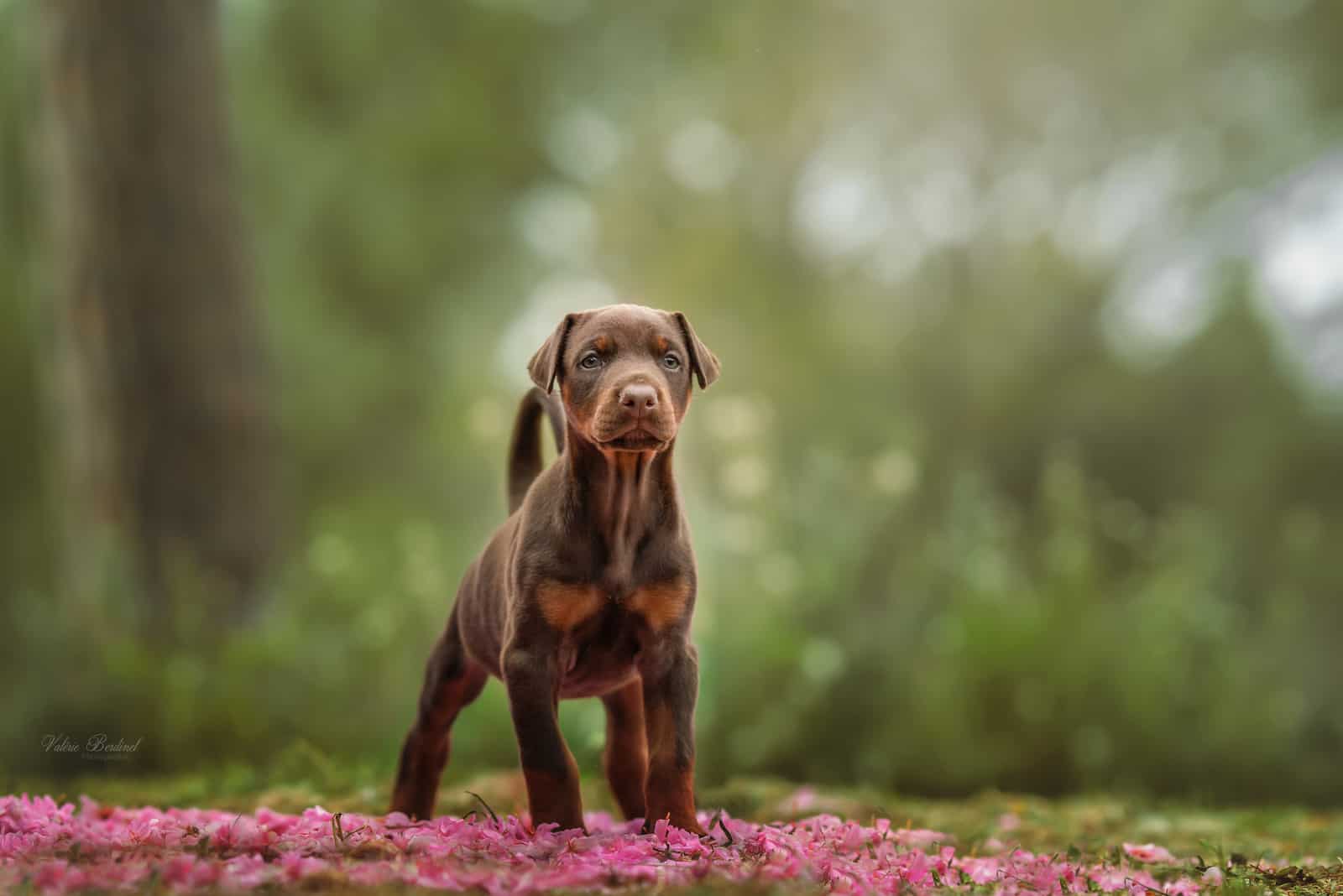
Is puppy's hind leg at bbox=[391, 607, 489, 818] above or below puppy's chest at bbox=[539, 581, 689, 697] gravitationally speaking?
below

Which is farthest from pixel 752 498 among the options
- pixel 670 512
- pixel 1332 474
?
pixel 1332 474

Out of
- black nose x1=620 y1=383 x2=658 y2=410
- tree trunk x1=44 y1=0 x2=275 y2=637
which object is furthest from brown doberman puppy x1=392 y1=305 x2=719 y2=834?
tree trunk x1=44 y1=0 x2=275 y2=637

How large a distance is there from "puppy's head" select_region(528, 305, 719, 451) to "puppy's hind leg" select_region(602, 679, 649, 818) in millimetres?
1017

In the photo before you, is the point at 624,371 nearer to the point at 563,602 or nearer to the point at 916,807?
the point at 563,602

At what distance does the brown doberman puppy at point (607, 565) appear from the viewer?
3.51 metres

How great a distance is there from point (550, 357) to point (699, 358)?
433mm

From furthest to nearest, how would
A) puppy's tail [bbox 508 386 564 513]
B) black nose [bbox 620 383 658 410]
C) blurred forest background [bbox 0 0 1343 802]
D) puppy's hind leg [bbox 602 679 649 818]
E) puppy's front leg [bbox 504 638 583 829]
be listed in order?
1. blurred forest background [bbox 0 0 1343 802]
2. puppy's tail [bbox 508 386 564 513]
3. puppy's hind leg [bbox 602 679 649 818]
4. puppy's front leg [bbox 504 638 583 829]
5. black nose [bbox 620 383 658 410]

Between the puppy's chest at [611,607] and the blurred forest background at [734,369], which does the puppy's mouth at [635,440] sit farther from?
the blurred forest background at [734,369]

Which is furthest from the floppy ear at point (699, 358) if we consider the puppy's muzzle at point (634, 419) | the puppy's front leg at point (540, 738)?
the puppy's front leg at point (540, 738)

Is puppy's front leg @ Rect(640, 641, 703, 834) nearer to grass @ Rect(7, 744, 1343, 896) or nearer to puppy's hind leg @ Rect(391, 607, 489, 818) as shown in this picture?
puppy's hind leg @ Rect(391, 607, 489, 818)

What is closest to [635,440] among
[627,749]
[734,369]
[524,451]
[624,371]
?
[624,371]

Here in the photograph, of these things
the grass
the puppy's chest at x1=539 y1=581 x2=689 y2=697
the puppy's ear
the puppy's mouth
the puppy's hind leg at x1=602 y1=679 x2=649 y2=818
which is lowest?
the grass

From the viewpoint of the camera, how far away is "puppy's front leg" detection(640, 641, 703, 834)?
354 cm

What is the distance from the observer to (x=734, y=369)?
1376cm
